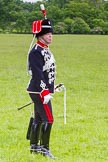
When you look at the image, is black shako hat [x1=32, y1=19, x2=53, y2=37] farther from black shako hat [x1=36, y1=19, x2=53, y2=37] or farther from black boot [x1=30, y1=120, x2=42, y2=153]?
black boot [x1=30, y1=120, x2=42, y2=153]

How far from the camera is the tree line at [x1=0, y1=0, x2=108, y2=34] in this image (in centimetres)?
9304

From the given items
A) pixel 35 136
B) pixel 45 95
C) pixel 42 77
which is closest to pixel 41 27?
pixel 42 77

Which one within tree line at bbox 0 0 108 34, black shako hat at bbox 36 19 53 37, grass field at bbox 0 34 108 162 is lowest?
tree line at bbox 0 0 108 34

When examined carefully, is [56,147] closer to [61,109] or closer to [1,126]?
[1,126]

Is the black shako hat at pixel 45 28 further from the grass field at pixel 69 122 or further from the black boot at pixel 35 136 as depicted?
the grass field at pixel 69 122

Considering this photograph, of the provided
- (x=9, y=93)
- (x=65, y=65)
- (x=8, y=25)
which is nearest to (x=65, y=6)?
(x=8, y=25)

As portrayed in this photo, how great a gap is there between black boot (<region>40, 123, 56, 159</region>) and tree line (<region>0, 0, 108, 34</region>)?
80.9 meters

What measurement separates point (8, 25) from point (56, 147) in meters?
95.0

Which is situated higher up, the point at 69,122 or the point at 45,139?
the point at 45,139

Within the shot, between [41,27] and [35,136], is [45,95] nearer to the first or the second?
[35,136]

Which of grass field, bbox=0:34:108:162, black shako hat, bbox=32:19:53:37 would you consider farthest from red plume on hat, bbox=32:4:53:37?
grass field, bbox=0:34:108:162

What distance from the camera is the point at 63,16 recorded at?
109500 mm

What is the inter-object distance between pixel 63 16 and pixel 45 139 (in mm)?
104330

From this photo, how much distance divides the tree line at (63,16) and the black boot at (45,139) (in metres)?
80.9
